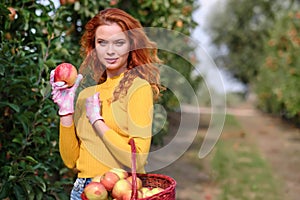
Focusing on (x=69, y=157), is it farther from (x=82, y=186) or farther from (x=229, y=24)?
(x=229, y=24)

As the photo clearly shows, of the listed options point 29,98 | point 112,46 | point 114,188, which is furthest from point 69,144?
point 29,98

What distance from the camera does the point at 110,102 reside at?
6.56 ft

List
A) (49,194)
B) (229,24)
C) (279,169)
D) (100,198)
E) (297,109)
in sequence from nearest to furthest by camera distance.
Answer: (100,198) < (49,194) < (279,169) < (297,109) < (229,24)

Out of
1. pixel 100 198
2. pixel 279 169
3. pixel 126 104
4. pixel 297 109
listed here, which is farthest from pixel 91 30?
pixel 297 109

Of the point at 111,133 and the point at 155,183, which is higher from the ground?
the point at 111,133

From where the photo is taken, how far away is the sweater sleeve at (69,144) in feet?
6.50

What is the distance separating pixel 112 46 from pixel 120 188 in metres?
0.57

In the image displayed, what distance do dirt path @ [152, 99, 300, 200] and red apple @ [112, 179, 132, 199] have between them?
3923mm

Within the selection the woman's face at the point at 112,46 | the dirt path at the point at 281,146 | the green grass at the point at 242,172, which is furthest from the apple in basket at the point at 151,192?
the dirt path at the point at 281,146

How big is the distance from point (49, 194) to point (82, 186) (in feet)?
3.64

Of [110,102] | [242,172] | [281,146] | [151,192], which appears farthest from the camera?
[281,146]

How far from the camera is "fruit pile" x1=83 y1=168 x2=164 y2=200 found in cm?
184

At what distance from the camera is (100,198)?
72.8 inches

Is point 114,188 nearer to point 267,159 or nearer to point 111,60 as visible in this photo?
point 111,60
